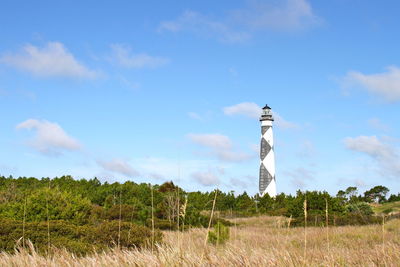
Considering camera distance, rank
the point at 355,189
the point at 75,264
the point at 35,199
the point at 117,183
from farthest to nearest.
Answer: the point at 355,189 < the point at 117,183 < the point at 35,199 < the point at 75,264

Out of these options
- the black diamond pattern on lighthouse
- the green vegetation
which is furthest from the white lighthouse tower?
the green vegetation

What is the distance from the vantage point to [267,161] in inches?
1663

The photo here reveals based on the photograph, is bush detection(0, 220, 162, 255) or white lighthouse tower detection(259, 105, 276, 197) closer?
bush detection(0, 220, 162, 255)

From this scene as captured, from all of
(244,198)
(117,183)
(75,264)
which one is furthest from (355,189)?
(75,264)

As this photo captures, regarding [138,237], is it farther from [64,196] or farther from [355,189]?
[355,189]

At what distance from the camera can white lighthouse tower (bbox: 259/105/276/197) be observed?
41969 mm

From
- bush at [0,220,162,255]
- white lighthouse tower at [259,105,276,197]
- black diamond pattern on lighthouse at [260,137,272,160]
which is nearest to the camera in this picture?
bush at [0,220,162,255]

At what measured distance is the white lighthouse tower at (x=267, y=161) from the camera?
4197 cm

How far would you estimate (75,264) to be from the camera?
4.72 m

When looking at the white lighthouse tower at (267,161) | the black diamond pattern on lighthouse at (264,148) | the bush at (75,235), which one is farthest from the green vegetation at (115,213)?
the black diamond pattern on lighthouse at (264,148)

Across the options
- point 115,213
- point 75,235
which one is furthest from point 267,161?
point 75,235

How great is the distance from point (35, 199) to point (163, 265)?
14876 millimetres

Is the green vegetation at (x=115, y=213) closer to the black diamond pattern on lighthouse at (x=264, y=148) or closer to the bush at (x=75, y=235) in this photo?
the bush at (x=75, y=235)

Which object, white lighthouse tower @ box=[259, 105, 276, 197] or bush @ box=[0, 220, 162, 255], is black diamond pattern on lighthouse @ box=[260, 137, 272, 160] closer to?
white lighthouse tower @ box=[259, 105, 276, 197]
